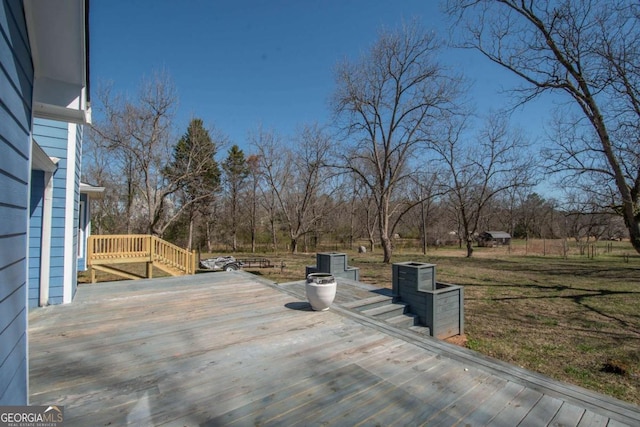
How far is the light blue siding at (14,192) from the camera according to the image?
1327 mm

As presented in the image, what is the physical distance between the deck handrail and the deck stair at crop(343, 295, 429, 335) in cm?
588

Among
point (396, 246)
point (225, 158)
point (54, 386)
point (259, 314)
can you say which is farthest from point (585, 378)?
point (225, 158)

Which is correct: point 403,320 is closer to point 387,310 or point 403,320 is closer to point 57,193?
point 387,310

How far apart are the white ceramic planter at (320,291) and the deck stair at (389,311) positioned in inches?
27.0

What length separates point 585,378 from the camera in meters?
3.83

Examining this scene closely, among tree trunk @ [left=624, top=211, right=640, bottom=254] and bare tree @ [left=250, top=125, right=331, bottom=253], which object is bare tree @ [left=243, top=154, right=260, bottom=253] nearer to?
bare tree @ [left=250, top=125, right=331, bottom=253]

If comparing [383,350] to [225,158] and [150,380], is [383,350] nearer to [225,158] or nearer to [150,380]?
[150,380]

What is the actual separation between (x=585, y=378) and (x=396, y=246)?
24.4 metres

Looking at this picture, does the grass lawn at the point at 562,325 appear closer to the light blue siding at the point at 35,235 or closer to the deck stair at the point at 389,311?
the deck stair at the point at 389,311

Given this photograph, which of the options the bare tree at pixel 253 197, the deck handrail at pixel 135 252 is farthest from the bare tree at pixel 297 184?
the deck handrail at pixel 135 252

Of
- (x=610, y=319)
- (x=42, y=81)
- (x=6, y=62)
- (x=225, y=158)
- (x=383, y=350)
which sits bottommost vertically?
(x=610, y=319)

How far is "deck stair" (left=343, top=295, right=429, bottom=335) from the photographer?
5063 millimetres

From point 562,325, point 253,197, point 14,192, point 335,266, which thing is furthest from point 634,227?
point 253,197

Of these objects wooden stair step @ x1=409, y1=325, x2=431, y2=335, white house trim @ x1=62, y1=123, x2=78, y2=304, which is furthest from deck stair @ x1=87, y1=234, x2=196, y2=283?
wooden stair step @ x1=409, y1=325, x2=431, y2=335
